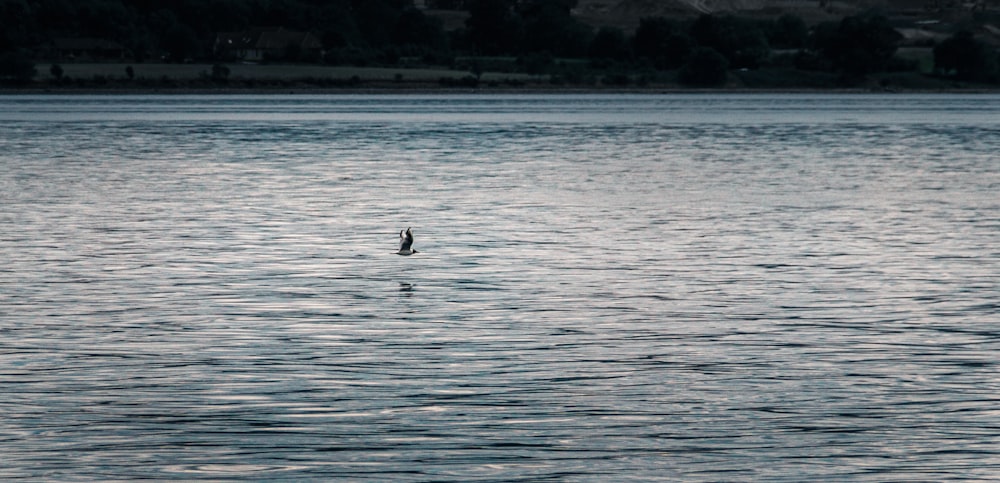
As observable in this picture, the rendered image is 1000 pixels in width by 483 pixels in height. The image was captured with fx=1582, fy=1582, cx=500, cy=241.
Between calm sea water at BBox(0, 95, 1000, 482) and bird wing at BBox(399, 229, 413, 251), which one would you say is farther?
bird wing at BBox(399, 229, 413, 251)

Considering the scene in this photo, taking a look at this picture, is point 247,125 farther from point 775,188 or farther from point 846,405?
point 846,405

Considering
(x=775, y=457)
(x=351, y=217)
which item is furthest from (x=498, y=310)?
(x=351, y=217)

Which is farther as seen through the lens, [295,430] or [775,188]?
[775,188]

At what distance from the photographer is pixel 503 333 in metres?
20.7

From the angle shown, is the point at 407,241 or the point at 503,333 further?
the point at 407,241

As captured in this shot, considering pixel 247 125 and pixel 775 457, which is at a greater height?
pixel 775 457

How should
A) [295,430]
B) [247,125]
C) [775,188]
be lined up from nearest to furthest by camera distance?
1. [295,430]
2. [775,188]
3. [247,125]

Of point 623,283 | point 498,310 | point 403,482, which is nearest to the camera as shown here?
point 403,482

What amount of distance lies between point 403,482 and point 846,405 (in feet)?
17.2

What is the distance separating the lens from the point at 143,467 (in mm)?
13664

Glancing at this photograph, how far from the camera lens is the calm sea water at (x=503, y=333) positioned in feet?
46.7

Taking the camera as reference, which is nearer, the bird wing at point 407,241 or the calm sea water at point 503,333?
the calm sea water at point 503,333

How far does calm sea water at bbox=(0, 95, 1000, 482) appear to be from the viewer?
14242 millimetres

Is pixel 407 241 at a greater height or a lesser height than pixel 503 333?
lesser
